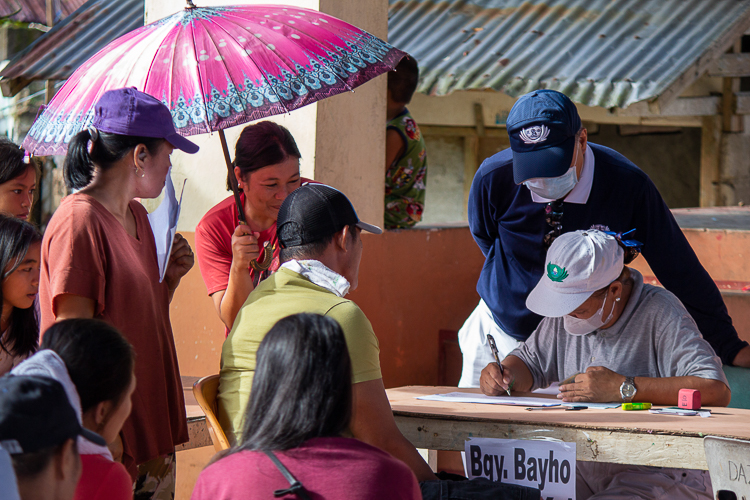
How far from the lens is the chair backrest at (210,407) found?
239 cm

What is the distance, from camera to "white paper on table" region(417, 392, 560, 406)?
115 inches

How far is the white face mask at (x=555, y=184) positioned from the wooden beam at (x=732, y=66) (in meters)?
5.49

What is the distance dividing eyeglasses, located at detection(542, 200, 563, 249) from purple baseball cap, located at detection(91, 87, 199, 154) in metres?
1.63

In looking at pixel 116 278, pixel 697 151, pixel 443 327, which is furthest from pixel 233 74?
pixel 697 151

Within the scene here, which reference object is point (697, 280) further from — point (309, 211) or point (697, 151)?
point (697, 151)

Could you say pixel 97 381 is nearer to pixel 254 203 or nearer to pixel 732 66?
pixel 254 203

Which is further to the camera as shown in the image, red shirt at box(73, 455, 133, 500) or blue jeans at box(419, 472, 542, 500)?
blue jeans at box(419, 472, 542, 500)

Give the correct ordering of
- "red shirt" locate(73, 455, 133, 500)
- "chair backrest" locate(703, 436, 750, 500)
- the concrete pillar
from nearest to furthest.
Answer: "red shirt" locate(73, 455, 133, 500) < "chair backrest" locate(703, 436, 750, 500) < the concrete pillar

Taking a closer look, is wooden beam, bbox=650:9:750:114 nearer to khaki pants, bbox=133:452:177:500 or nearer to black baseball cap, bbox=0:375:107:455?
khaki pants, bbox=133:452:177:500

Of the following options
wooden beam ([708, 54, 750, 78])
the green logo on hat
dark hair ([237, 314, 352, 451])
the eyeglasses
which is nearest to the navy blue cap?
the eyeglasses

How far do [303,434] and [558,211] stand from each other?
6.53ft

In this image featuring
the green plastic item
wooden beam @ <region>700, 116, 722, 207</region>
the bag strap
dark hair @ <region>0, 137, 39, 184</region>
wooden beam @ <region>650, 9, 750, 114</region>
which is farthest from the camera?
wooden beam @ <region>700, 116, 722, 207</region>

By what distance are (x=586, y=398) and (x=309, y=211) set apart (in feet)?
3.96

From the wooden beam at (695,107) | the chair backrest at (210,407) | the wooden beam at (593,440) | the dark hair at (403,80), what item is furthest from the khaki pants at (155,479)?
the wooden beam at (695,107)
